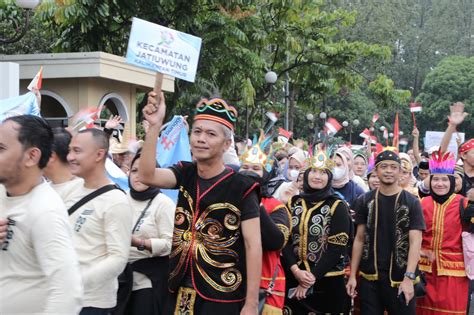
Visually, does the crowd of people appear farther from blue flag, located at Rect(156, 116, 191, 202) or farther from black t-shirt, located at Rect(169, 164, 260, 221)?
blue flag, located at Rect(156, 116, 191, 202)

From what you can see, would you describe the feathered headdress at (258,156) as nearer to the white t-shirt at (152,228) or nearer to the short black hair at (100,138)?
the white t-shirt at (152,228)

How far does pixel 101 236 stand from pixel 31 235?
127 centimetres

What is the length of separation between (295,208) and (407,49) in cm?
7202

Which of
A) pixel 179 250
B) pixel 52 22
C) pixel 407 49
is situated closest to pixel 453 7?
pixel 407 49

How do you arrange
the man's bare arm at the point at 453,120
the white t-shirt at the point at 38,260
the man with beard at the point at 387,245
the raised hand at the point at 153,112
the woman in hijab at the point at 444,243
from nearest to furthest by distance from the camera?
the white t-shirt at the point at 38,260, the raised hand at the point at 153,112, the man with beard at the point at 387,245, the woman in hijab at the point at 444,243, the man's bare arm at the point at 453,120

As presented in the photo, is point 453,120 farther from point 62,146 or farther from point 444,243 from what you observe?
point 62,146

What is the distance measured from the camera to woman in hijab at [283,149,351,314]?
275 inches

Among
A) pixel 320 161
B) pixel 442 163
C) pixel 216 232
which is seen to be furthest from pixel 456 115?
pixel 216 232

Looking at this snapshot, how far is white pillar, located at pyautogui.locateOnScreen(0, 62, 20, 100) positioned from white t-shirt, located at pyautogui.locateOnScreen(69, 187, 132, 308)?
5.87 m

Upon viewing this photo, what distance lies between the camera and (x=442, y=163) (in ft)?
25.0

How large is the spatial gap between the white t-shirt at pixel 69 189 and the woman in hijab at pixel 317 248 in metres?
2.71

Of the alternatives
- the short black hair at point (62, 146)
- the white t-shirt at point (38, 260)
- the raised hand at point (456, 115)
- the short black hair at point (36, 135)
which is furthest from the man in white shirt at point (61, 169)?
the raised hand at point (456, 115)

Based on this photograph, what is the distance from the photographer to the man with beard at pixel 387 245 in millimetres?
6922

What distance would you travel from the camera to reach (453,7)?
258 ft
